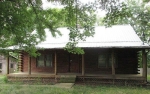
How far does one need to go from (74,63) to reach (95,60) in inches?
76.2

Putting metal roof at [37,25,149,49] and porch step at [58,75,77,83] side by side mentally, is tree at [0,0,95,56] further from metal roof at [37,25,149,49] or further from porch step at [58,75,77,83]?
porch step at [58,75,77,83]

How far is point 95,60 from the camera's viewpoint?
1614 centimetres

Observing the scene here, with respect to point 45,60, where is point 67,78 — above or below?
below

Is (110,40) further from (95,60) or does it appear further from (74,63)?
(74,63)

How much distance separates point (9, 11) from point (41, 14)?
183cm

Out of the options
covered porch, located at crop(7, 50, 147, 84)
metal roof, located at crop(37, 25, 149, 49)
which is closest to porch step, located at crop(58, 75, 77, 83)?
covered porch, located at crop(7, 50, 147, 84)

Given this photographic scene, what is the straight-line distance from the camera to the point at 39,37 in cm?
866

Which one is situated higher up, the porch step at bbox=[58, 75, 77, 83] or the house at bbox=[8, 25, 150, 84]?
the house at bbox=[8, 25, 150, 84]

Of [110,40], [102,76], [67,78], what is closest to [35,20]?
[67,78]

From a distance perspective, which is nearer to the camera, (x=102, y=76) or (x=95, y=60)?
(x=102, y=76)

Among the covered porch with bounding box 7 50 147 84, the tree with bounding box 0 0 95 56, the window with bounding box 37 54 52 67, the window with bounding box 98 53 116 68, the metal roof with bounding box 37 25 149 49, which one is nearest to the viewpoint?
the tree with bounding box 0 0 95 56

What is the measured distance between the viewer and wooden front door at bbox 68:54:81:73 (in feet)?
54.1

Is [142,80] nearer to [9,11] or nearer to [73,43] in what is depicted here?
[73,43]

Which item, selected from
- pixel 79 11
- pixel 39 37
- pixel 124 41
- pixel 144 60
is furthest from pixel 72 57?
pixel 79 11
